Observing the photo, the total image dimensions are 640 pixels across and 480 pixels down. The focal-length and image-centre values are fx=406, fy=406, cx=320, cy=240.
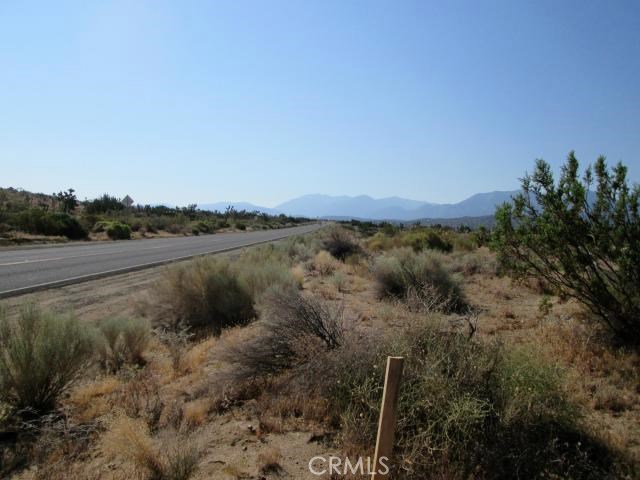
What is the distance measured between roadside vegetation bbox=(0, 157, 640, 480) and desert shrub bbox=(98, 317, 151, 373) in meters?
0.02

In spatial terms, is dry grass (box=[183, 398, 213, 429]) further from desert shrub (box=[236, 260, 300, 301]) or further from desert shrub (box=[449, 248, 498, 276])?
desert shrub (box=[449, 248, 498, 276])

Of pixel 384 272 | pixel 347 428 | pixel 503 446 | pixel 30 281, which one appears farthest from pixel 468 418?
pixel 30 281

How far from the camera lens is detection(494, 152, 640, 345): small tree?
5.40 meters

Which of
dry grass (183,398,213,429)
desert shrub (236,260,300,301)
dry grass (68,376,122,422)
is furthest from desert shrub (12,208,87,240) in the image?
dry grass (183,398,213,429)

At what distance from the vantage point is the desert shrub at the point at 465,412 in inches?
123

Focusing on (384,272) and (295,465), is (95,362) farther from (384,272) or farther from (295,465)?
(384,272)

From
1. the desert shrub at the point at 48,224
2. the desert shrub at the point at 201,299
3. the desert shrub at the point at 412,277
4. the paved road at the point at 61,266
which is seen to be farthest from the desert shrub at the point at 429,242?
the desert shrub at the point at 48,224

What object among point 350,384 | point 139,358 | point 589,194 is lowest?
point 139,358

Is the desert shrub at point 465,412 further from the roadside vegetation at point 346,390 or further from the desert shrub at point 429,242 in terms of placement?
the desert shrub at point 429,242

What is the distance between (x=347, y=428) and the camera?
3555mm

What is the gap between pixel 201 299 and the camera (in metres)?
8.65

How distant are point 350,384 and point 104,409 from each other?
8.84 ft

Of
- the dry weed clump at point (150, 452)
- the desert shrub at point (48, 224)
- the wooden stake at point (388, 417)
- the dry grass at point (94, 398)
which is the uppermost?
the desert shrub at point (48, 224)

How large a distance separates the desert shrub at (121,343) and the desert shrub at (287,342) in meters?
1.76
